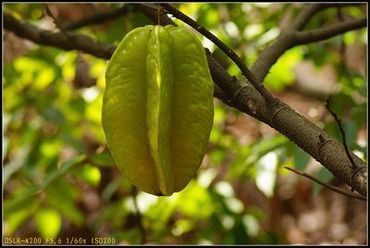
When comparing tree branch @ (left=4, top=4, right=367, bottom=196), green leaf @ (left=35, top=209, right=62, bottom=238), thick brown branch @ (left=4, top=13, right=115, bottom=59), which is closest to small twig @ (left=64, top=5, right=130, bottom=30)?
thick brown branch @ (left=4, top=13, right=115, bottom=59)

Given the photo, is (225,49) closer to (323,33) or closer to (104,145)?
(323,33)

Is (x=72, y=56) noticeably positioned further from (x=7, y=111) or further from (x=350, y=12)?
(x=350, y=12)

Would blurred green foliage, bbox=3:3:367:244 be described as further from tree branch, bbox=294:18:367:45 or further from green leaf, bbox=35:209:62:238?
tree branch, bbox=294:18:367:45

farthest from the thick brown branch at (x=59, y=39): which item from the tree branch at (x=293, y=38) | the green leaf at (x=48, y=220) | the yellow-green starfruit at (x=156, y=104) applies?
the green leaf at (x=48, y=220)

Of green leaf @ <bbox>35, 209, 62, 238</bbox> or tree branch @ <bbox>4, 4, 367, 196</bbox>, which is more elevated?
tree branch @ <bbox>4, 4, 367, 196</bbox>

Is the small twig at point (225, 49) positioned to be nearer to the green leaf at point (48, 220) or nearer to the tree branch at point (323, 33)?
the tree branch at point (323, 33)

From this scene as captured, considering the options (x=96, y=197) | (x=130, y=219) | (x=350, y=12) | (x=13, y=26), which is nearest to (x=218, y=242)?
(x=130, y=219)
